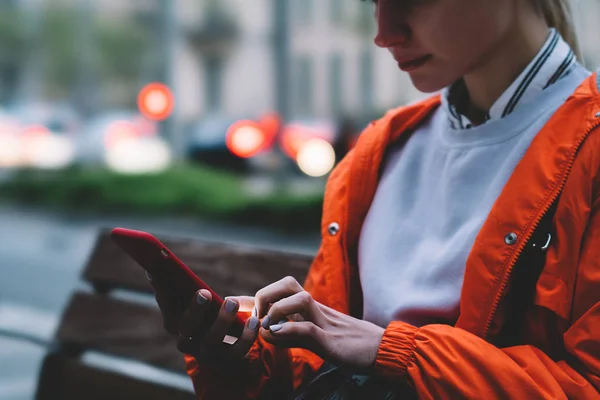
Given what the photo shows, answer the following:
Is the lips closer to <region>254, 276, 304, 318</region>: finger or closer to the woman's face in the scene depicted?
the woman's face

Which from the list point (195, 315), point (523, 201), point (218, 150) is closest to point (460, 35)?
point (523, 201)

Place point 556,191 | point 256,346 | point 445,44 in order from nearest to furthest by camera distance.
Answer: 1. point 556,191
2. point 445,44
3. point 256,346

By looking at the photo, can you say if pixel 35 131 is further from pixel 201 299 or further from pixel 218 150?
pixel 201 299

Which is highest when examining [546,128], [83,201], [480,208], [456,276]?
[546,128]

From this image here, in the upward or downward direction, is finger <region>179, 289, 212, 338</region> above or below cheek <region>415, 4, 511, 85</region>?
below

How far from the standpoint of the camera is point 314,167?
36.5 ft

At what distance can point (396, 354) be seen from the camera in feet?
5.11

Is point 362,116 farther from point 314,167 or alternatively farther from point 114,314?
point 114,314

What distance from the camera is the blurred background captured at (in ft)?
29.7

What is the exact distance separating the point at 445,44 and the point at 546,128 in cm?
24

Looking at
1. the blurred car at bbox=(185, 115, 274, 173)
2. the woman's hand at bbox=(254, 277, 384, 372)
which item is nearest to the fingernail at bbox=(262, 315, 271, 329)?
the woman's hand at bbox=(254, 277, 384, 372)

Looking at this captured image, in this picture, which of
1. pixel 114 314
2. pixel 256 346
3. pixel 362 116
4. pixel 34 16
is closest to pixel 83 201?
pixel 362 116

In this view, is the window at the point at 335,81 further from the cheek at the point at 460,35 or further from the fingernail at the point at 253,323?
the fingernail at the point at 253,323

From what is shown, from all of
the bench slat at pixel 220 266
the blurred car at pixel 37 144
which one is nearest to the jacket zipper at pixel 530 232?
the bench slat at pixel 220 266
